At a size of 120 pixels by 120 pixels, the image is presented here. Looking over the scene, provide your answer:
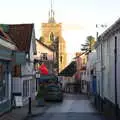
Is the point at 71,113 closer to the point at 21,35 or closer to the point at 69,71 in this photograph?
the point at 21,35

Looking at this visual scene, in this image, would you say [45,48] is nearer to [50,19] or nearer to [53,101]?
[53,101]

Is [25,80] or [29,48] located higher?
[29,48]

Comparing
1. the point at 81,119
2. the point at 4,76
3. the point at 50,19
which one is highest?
the point at 50,19

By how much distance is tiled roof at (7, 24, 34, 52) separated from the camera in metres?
47.9

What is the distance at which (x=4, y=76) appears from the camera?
34125 mm

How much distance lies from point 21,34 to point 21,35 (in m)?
0.24

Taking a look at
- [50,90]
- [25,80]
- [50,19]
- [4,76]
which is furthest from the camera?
[50,19]

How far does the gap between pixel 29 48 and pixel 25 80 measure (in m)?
3.16

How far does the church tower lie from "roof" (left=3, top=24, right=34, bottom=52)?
8004 centimetres

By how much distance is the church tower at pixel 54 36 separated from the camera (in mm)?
134700

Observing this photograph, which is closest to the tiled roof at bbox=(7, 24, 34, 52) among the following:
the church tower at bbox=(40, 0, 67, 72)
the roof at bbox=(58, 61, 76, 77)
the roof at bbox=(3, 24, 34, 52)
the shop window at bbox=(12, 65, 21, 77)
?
the roof at bbox=(3, 24, 34, 52)

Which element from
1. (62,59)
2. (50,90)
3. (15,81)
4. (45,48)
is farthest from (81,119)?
(62,59)

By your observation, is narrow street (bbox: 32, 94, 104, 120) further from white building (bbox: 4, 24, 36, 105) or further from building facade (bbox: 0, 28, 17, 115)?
white building (bbox: 4, 24, 36, 105)

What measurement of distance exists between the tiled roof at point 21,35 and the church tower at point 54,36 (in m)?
80.1
